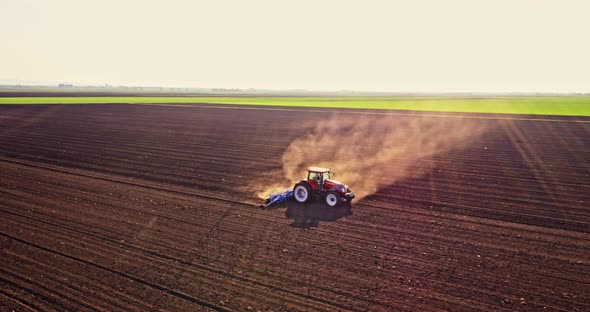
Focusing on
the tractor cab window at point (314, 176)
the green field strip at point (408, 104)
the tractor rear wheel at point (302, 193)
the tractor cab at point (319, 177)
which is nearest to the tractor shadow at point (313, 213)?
the tractor rear wheel at point (302, 193)

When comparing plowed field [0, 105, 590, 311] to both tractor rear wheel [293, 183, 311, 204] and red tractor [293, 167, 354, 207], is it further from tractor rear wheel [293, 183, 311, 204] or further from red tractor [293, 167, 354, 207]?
tractor rear wheel [293, 183, 311, 204]

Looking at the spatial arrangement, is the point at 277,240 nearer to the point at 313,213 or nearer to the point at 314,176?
the point at 313,213

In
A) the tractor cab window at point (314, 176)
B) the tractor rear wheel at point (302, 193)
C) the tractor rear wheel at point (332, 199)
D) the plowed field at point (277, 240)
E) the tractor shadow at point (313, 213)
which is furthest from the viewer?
the tractor cab window at point (314, 176)

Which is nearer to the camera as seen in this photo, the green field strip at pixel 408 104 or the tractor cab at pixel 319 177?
the tractor cab at pixel 319 177

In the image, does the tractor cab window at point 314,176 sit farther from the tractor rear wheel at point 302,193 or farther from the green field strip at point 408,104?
the green field strip at point 408,104

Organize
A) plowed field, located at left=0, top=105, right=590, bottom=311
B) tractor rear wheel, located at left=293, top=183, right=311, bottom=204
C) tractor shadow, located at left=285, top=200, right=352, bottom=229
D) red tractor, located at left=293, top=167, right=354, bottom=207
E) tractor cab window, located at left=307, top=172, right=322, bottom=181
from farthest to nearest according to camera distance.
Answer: tractor cab window, located at left=307, top=172, right=322, bottom=181 → tractor rear wheel, located at left=293, top=183, right=311, bottom=204 → red tractor, located at left=293, top=167, right=354, bottom=207 → tractor shadow, located at left=285, top=200, right=352, bottom=229 → plowed field, located at left=0, top=105, right=590, bottom=311

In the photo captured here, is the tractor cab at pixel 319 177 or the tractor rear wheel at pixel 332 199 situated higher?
the tractor cab at pixel 319 177

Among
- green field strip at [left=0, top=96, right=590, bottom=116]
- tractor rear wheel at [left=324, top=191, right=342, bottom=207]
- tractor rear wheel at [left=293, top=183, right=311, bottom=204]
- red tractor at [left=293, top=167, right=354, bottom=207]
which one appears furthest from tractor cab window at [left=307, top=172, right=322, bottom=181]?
green field strip at [left=0, top=96, right=590, bottom=116]
